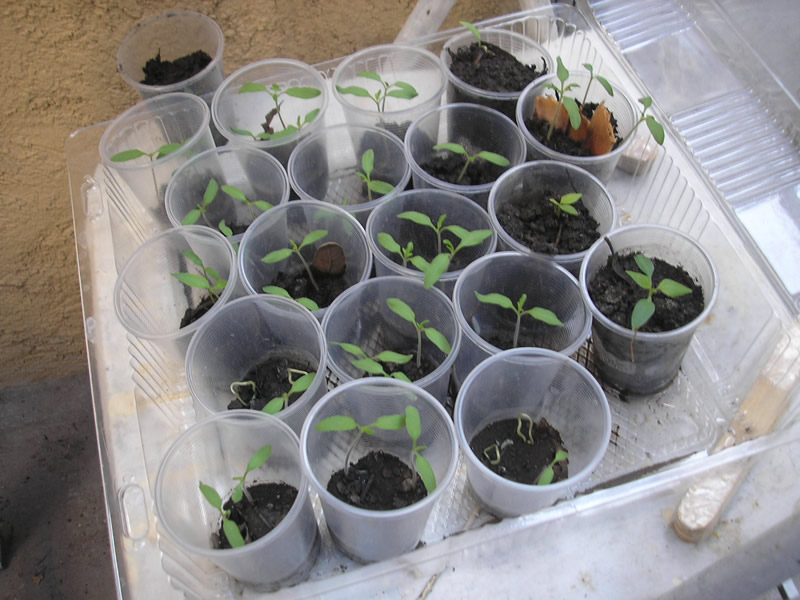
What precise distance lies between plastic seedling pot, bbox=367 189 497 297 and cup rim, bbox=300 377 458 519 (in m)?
0.23

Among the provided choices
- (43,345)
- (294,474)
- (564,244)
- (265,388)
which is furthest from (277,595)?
(43,345)

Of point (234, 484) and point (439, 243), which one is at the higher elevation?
point (439, 243)

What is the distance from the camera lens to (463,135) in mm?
1213

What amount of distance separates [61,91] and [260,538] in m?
1.32

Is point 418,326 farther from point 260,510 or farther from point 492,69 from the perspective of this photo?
point 492,69

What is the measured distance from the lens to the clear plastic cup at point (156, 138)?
44.7 inches

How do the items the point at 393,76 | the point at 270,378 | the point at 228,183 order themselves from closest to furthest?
the point at 270,378 → the point at 228,183 → the point at 393,76

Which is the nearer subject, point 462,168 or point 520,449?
point 520,449

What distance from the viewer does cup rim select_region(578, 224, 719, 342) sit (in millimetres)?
872

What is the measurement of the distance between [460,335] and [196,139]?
0.65 metres

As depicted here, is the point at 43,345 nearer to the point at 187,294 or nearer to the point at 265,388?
the point at 187,294

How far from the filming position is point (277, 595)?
795mm

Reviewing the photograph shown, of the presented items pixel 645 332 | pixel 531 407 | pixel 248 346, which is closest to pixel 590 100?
pixel 645 332

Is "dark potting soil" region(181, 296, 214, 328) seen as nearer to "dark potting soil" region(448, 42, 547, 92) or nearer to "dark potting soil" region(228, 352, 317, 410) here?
"dark potting soil" region(228, 352, 317, 410)
